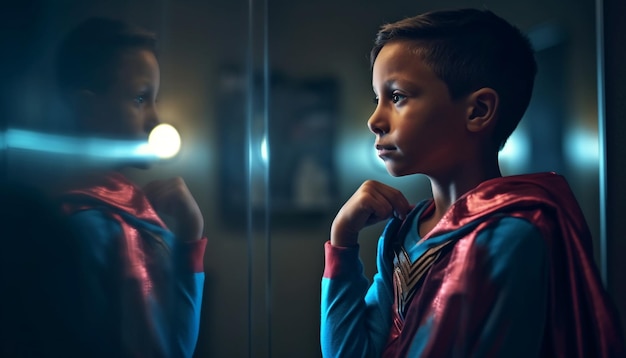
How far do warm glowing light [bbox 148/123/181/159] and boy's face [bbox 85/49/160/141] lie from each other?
0.5 inches

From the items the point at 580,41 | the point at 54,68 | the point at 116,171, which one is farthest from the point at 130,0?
the point at 580,41

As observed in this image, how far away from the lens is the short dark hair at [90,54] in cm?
98

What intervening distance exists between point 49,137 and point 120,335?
1.19 feet

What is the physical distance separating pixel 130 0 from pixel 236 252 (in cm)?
48

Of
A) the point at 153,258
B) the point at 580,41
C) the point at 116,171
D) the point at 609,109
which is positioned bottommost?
the point at 153,258

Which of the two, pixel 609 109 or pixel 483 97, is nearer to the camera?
pixel 483 97

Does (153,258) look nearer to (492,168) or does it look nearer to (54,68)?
(54,68)

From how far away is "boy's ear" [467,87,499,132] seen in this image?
3.01 feet

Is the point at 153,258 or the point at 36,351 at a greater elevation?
the point at 153,258

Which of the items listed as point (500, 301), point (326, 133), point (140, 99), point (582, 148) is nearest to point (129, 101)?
point (140, 99)

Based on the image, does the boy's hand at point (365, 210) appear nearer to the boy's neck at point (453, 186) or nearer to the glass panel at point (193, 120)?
the boy's neck at point (453, 186)

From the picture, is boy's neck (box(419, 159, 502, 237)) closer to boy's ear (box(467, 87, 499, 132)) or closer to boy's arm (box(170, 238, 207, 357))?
boy's ear (box(467, 87, 499, 132))

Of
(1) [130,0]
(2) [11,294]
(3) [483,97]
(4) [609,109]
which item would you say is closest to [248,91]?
(1) [130,0]

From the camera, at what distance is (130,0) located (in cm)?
98
